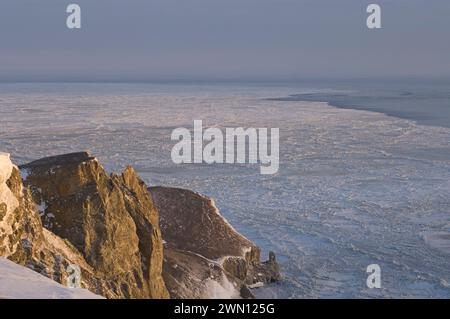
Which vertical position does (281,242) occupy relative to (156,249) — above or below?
below

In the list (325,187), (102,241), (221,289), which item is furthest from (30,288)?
(325,187)

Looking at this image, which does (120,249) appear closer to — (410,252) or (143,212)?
(143,212)

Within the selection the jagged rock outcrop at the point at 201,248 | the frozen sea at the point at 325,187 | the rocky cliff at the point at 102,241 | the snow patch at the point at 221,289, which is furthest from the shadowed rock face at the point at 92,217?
the frozen sea at the point at 325,187

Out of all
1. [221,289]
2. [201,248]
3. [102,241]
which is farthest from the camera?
[201,248]

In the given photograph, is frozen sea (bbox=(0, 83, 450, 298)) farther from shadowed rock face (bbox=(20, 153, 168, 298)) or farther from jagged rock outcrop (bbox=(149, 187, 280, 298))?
shadowed rock face (bbox=(20, 153, 168, 298))

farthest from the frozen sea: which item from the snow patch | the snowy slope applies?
the snowy slope

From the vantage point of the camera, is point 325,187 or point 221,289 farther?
point 325,187

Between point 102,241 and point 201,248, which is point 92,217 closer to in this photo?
point 102,241
